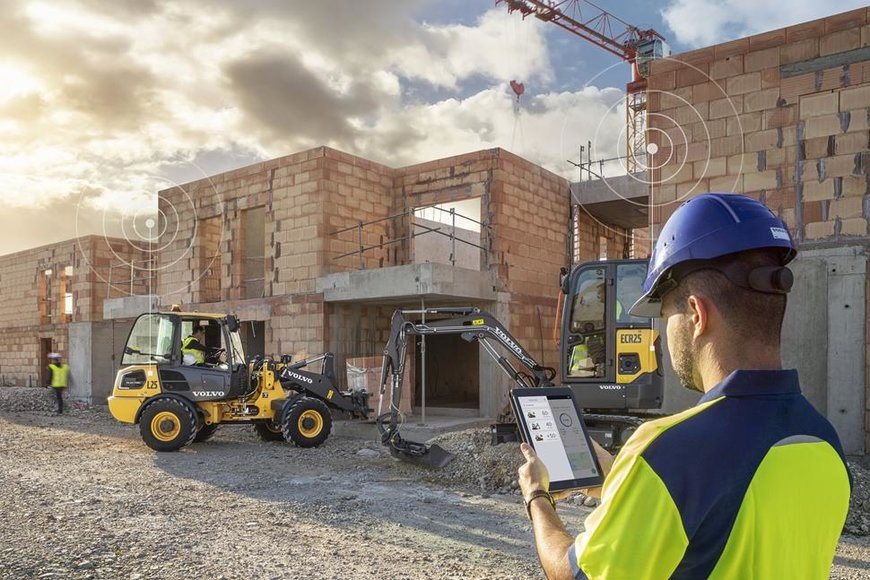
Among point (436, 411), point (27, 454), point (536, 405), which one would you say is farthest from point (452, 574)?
point (436, 411)

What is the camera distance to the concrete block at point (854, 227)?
8.05 m

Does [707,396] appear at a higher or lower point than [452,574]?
higher

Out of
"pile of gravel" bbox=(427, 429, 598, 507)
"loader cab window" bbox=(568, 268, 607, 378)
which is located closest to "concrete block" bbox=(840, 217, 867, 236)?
"loader cab window" bbox=(568, 268, 607, 378)

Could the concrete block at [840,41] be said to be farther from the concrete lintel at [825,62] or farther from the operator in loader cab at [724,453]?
the operator in loader cab at [724,453]

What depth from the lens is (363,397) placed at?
12695 mm

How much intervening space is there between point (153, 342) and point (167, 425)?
4.79 ft

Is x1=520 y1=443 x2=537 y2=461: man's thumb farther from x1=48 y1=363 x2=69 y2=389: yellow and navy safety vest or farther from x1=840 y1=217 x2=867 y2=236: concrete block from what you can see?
x1=48 y1=363 x2=69 y2=389: yellow and navy safety vest

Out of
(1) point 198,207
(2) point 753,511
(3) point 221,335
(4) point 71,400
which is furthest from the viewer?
(4) point 71,400

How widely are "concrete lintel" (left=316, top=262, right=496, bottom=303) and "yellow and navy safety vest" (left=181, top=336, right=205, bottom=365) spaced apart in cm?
346

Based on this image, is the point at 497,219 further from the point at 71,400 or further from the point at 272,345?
the point at 71,400

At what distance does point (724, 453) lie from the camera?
4.06 feet

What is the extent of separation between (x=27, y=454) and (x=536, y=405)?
11.3 m

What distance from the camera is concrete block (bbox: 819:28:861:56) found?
8078 mm

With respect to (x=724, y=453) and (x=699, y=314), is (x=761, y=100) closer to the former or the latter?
(x=699, y=314)
